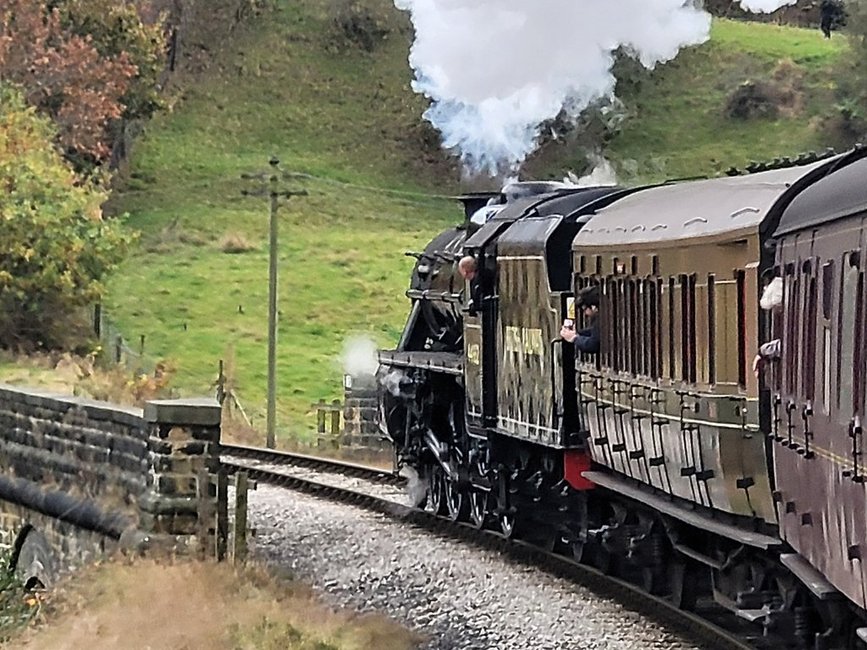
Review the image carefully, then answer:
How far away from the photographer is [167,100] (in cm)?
5650

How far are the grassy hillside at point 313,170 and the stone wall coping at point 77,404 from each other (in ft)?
34.6

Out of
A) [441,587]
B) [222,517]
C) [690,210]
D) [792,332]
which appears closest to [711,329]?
[690,210]

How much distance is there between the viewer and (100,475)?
1752 cm

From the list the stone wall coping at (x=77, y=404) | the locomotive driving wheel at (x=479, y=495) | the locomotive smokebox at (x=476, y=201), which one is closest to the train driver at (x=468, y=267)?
the locomotive driving wheel at (x=479, y=495)

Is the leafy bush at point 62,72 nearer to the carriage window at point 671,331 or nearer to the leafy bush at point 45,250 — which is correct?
the leafy bush at point 45,250

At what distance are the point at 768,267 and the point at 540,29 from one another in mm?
18685

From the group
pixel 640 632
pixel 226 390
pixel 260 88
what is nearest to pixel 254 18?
pixel 260 88

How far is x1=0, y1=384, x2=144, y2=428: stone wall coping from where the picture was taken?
1666cm

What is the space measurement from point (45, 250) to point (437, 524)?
14902 millimetres

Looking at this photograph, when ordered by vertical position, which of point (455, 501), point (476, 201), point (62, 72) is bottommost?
point (455, 501)

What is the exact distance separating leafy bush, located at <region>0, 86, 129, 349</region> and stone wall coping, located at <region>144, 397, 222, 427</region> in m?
15.2

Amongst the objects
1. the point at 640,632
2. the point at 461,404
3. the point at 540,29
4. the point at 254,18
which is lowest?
the point at 640,632

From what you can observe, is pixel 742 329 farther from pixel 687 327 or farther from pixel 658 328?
pixel 658 328

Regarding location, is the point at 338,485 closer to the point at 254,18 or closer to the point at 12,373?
the point at 12,373
